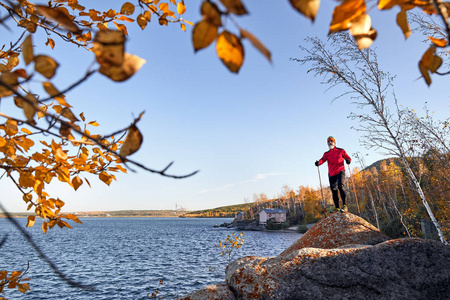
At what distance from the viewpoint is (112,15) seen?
6.16ft

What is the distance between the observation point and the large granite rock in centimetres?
369

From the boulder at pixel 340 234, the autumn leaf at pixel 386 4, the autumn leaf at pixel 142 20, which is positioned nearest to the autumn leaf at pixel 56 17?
the autumn leaf at pixel 386 4

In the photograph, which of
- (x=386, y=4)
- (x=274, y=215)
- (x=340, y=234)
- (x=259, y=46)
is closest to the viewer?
(x=259, y=46)

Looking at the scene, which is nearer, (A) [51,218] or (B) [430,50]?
(B) [430,50]

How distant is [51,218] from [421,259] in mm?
4989

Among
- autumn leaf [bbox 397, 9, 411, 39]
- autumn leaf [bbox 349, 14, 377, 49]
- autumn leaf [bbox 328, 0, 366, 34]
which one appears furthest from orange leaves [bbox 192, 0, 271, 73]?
autumn leaf [bbox 397, 9, 411, 39]

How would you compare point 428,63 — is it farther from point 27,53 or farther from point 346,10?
point 27,53

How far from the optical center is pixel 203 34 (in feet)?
1.74

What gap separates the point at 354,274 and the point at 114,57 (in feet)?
14.9

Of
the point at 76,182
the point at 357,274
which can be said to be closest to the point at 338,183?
the point at 357,274

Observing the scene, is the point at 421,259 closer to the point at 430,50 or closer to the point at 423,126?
the point at 430,50

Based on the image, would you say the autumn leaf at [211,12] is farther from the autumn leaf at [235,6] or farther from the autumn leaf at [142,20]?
the autumn leaf at [142,20]

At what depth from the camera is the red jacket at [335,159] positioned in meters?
7.54

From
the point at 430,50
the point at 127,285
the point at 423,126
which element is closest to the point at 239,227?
the point at 127,285
